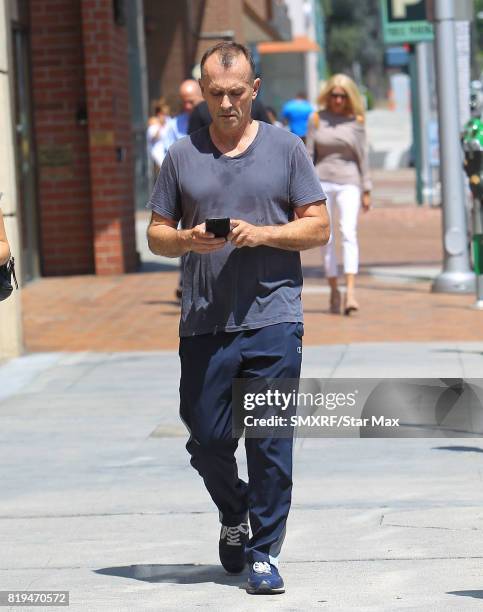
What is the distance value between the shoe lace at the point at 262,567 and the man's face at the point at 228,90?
1.40 m

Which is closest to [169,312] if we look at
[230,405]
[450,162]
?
[450,162]

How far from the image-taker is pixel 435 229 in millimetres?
23375

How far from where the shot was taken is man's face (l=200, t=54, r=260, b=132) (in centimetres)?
515

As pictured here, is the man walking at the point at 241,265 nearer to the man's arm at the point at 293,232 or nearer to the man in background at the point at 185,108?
the man's arm at the point at 293,232

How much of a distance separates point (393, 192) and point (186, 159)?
31158 mm

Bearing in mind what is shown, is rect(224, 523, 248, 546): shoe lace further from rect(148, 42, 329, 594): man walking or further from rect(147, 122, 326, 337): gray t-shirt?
rect(147, 122, 326, 337): gray t-shirt

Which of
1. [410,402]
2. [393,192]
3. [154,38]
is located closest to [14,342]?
[410,402]

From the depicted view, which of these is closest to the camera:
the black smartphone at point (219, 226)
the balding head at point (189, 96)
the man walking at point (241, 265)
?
the black smartphone at point (219, 226)

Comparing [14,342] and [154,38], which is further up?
[154,38]

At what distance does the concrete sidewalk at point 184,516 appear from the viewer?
528 cm

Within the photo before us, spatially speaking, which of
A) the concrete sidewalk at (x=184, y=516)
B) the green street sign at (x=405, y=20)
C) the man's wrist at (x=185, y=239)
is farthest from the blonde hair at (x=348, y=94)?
→ the man's wrist at (x=185, y=239)

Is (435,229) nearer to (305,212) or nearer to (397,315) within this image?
(397,315)

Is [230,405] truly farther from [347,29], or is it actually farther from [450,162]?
[347,29]

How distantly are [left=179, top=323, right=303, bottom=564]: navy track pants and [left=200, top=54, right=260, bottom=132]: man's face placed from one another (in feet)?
2.25
